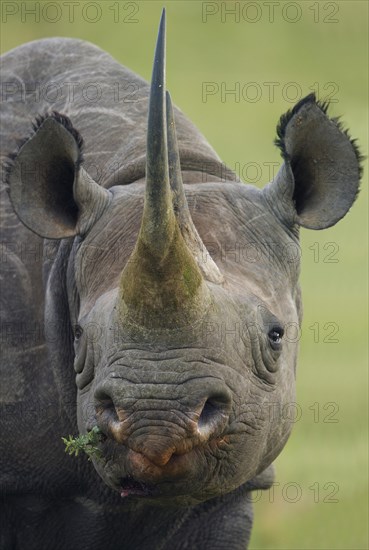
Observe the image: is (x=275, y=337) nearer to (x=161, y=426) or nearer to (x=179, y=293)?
(x=179, y=293)

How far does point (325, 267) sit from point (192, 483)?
11.0 m

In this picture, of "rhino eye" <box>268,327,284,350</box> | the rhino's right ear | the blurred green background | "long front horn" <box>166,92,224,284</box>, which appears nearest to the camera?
"long front horn" <box>166,92,224,284</box>

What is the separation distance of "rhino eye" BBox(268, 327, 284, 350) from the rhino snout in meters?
0.65

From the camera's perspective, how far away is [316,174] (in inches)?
277

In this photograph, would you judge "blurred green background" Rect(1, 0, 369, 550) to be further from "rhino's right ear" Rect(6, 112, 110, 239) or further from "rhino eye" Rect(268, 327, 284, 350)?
"rhino eye" Rect(268, 327, 284, 350)

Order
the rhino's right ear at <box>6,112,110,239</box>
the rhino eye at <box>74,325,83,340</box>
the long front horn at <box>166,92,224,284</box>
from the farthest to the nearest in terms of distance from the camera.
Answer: the rhino's right ear at <box>6,112,110,239</box>, the rhino eye at <box>74,325,83,340</box>, the long front horn at <box>166,92,224,284</box>

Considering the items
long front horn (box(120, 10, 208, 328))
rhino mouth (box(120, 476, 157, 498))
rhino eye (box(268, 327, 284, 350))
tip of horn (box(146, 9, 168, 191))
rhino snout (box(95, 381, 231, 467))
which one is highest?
tip of horn (box(146, 9, 168, 191))

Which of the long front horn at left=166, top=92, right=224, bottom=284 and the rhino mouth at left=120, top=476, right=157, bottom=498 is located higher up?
the long front horn at left=166, top=92, right=224, bottom=284

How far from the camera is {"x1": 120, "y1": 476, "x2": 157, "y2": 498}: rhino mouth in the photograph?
605 cm

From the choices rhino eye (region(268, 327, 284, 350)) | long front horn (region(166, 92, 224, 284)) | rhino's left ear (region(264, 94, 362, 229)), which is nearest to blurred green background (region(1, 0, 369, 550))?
rhino's left ear (region(264, 94, 362, 229))

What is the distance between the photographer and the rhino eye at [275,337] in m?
6.52

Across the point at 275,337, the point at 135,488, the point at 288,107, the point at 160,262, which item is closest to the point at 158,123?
the point at 160,262

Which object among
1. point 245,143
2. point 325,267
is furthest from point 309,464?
point 245,143

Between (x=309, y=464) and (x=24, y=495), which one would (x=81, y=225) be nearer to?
(x=24, y=495)
